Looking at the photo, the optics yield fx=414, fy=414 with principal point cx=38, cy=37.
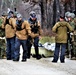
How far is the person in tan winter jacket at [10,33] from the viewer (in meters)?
16.0

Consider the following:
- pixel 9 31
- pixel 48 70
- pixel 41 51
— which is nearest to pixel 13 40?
pixel 9 31

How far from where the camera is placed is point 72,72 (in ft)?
43.7

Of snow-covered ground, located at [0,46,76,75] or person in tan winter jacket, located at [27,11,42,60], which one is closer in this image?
snow-covered ground, located at [0,46,76,75]

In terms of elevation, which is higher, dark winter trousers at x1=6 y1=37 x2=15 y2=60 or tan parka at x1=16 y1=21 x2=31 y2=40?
tan parka at x1=16 y1=21 x2=31 y2=40

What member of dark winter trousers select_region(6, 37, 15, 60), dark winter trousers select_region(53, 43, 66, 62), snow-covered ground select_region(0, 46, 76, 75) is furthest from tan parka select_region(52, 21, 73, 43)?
dark winter trousers select_region(6, 37, 15, 60)

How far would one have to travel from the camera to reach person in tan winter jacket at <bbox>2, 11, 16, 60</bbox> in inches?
631

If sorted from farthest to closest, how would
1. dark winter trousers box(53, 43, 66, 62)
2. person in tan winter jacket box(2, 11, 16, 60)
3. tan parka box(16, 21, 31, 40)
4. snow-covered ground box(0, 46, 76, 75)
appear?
person in tan winter jacket box(2, 11, 16, 60) < dark winter trousers box(53, 43, 66, 62) < tan parka box(16, 21, 31, 40) < snow-covered ground box(0, 46, 76, 75)

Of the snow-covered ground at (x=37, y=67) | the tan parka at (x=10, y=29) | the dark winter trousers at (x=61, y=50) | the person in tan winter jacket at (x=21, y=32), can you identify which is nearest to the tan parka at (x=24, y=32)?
the person in tan winter jacket at (x=21, y=32)

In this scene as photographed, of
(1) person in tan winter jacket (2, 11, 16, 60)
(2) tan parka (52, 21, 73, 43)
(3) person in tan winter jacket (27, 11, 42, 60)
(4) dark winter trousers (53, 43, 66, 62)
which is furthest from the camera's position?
(3) person in tan winter jacket (27, 11, 42, 60)

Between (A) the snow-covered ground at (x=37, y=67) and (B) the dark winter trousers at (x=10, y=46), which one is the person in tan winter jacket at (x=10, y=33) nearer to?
(B) the dark winter trousers at (x=10, y=46)

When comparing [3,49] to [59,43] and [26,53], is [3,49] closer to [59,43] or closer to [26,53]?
[26,53]

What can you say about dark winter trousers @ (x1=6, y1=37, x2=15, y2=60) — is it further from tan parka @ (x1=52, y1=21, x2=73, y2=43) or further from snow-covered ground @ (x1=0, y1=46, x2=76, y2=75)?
tan parka @ (x1=52, y1=21, x2=73, y2=43)

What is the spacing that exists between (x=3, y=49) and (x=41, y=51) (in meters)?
1.65

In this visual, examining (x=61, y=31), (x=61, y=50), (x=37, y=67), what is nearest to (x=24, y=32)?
(x=61, y=31)
